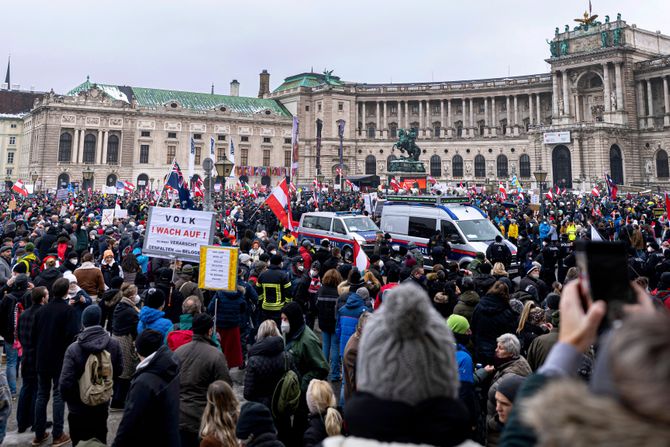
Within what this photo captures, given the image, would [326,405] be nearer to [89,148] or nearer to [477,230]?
[477,230]

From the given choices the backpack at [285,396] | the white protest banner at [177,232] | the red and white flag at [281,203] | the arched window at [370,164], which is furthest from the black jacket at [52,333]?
the arched window at [370,164]

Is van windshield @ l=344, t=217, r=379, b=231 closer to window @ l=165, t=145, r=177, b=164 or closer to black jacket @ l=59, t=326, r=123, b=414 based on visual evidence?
black jacket @ l=59, t=326, r=123, b=414

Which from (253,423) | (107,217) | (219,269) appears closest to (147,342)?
(253,423)

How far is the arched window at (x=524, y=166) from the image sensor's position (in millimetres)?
68463

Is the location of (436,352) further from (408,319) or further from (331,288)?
(331,288)

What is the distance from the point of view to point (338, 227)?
18.7 m

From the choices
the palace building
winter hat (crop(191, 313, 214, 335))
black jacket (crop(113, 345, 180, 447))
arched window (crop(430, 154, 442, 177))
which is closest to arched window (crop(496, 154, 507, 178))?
the palace building

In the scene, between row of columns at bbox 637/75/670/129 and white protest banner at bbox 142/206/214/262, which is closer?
white protest banner at bbox 142/206/214/262

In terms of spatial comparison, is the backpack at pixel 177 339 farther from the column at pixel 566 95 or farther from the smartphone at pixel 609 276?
the column at pixel 566 95

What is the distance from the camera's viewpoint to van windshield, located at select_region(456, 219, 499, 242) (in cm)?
1604

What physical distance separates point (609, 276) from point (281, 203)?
44.7 feet

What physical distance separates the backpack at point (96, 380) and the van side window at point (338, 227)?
44.0 feet

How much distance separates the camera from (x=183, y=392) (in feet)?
16.2

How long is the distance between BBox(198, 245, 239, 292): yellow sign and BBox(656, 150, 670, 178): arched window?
67.6m
